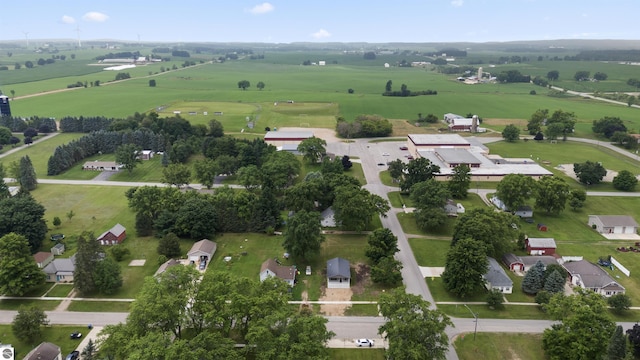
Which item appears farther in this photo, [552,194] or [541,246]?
[552,194]

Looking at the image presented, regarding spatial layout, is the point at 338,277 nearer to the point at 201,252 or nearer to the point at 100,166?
the point at 201,252

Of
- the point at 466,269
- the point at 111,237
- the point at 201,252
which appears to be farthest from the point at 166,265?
the point at 466,269

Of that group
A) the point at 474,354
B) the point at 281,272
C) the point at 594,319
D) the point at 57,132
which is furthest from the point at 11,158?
the point at 594,319

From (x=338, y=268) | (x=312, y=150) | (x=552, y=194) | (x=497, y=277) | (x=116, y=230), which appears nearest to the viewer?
(x=497, y=277)


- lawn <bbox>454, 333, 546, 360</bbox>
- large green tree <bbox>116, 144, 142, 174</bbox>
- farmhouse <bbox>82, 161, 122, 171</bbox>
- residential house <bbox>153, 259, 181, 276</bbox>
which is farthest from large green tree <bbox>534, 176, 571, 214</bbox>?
farmhouse <bbox>82, 161, 122, 171</bbox>

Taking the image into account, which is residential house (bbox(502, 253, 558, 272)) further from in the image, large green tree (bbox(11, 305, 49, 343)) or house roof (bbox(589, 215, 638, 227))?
large green tree (bbox(11, 305, 49, 343))

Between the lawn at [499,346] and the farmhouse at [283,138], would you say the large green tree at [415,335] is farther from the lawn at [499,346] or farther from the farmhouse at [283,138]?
the farmhouse at [283,138]

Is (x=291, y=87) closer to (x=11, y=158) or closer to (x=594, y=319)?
(x=11, y=158)
